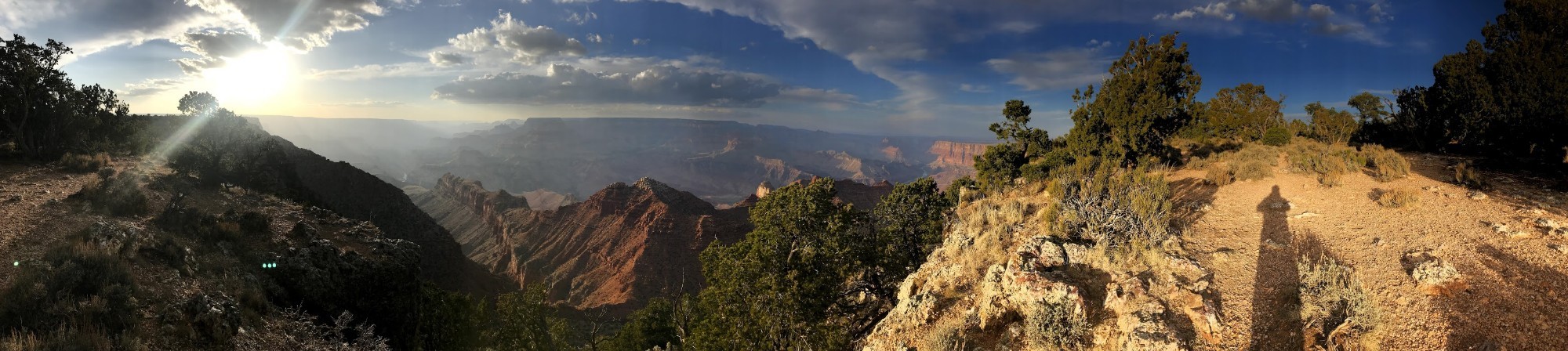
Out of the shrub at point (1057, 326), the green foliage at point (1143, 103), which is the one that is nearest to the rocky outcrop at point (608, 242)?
the green foliage at point (1143, 103)

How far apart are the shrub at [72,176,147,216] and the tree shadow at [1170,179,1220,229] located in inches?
1577

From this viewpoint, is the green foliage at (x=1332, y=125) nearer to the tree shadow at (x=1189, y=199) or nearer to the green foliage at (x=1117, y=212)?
the tree shadow at (x=1189, y=199)

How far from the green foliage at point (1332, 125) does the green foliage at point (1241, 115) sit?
2.15 m

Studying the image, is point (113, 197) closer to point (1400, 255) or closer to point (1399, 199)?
point (1400, 255)

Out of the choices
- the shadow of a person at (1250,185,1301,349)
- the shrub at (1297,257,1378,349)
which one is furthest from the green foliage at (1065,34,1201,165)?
the shrub at (1297,257,1378,349)

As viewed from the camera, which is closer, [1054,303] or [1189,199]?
[1054,303]

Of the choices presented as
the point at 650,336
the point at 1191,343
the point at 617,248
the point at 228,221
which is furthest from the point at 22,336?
the point at 617,248

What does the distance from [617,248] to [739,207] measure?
25342mm

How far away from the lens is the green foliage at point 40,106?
82.6 ft

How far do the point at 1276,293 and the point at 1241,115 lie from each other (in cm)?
4398

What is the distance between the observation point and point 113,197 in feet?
70.4

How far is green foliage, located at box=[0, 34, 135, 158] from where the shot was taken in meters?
25.2

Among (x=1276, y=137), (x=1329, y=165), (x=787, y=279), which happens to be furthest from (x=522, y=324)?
(x=1276, y=137)

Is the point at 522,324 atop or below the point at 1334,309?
below
